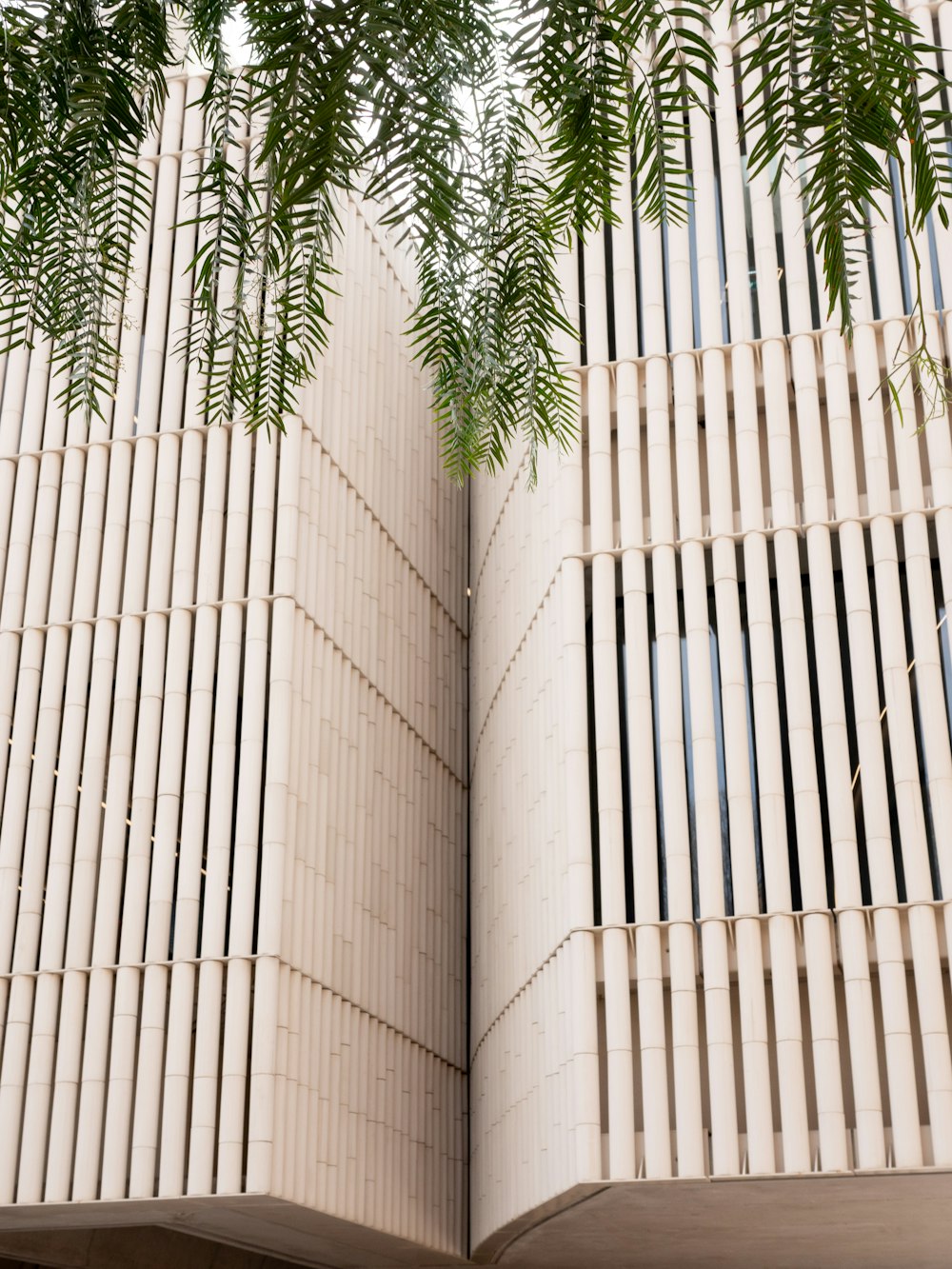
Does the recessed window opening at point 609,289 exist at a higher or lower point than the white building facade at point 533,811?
higher

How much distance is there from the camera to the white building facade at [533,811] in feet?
32.2

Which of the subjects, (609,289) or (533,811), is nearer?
(533,811)

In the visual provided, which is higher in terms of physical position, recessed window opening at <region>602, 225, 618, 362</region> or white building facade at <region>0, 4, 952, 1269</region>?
recessed window opening at <region>602, 225, 618, 362</region>

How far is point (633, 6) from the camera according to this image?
5.26 ft

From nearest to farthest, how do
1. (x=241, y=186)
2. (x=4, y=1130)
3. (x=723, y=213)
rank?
1. (x=241, y=186)
2. (x=4, y=1130)
3. (x=723, y=213)

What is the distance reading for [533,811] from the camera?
11969 millimetres

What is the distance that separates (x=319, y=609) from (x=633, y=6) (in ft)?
36.8

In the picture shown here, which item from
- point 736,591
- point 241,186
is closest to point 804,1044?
point 736,591

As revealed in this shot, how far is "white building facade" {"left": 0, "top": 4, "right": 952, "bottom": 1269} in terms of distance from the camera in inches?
387

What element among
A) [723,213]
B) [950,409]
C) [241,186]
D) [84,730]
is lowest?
[241,186]

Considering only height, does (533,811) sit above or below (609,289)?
below

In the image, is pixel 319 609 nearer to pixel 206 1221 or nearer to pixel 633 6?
pixel 206 1221

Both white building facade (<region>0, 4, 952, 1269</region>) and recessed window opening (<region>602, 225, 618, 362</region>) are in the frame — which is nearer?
white building facade (<region>0, 4, 952, 1269</region>)

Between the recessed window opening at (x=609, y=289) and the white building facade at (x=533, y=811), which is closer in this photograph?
the white building facade at (x=533, y=811)
